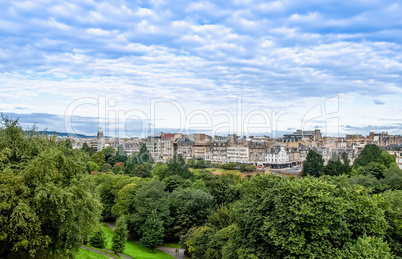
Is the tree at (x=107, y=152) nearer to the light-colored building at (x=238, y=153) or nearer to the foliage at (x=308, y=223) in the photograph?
the light-colored building at (x=238, y=153)

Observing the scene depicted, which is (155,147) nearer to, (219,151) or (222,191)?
(219,151)

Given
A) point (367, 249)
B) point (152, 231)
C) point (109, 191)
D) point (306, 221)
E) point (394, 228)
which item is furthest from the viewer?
point (109, 191)

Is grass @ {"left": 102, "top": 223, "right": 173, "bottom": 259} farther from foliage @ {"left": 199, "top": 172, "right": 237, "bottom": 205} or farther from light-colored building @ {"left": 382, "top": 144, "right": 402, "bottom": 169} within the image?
light-colored building @ {"left": 382, "top": 144, "right": 402, "bottom": 169}

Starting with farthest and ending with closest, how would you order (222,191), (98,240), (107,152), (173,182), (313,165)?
(107,152) → (313,165) → (173,182) → (222,191) → (98,240)

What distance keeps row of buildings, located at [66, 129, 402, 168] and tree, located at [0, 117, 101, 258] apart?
64111 millimetres

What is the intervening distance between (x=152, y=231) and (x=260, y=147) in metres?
69.1

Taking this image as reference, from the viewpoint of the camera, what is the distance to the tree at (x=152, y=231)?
107ft

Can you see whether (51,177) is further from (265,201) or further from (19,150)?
(265,201)

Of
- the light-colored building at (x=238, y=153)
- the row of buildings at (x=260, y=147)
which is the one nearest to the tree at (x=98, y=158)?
the row of buildings at (x=260, y=147)

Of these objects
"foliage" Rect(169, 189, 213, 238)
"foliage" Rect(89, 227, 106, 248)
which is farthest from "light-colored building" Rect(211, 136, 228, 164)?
"foliage" Rect(89, 227, 106, 248)

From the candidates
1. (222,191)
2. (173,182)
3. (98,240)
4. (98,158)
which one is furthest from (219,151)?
(98,240)

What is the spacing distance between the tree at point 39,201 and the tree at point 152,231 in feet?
52.0

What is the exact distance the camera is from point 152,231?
32812 mm

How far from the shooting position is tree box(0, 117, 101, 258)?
13531mm
